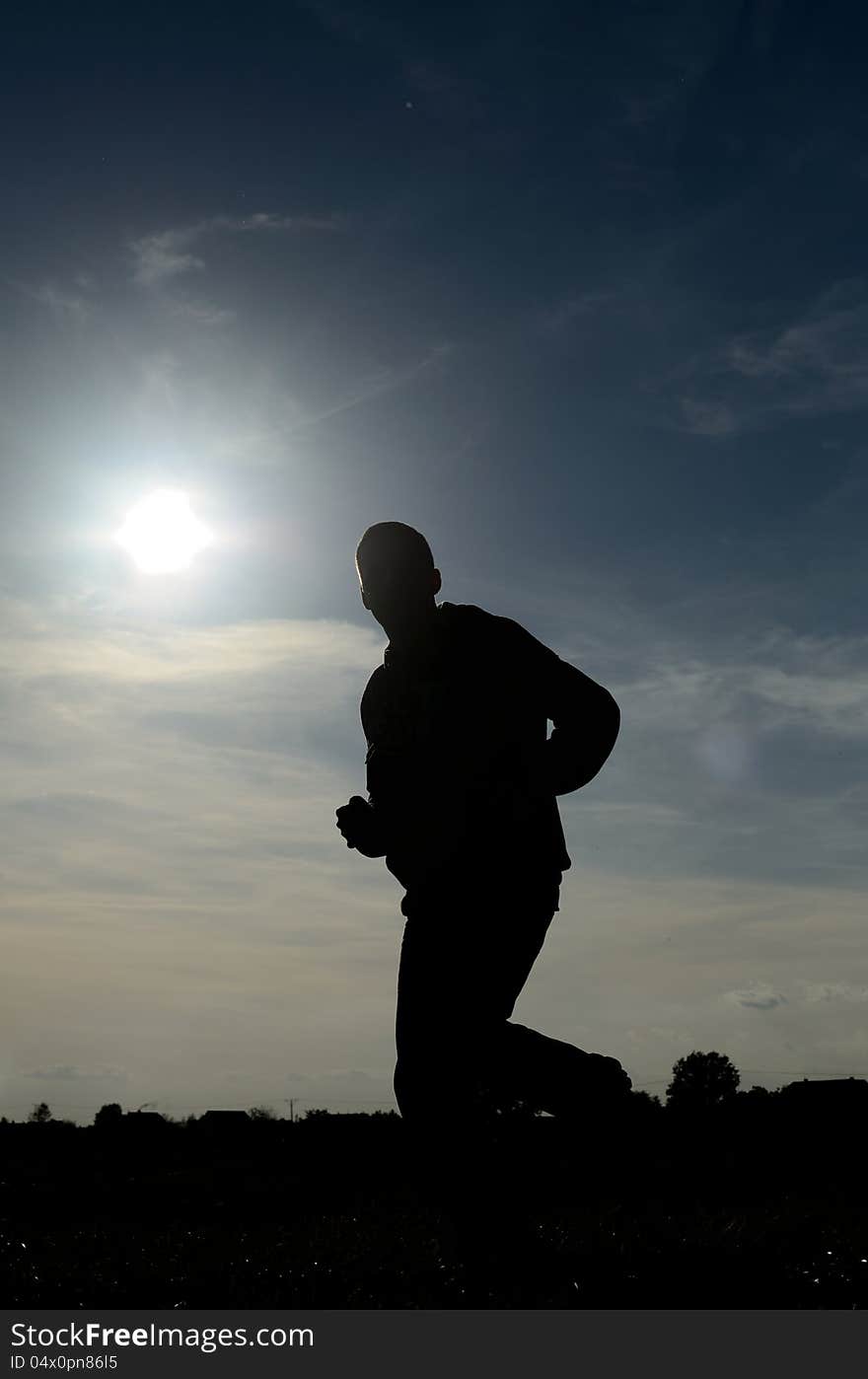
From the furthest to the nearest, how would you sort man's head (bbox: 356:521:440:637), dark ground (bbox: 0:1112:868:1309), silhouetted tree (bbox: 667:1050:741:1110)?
silhouetted tree (bbox: 667:1050:741:1110)
man's head (bbox: 356:521:440:637)
dark ground (bbox: 0:1112:868:1309)

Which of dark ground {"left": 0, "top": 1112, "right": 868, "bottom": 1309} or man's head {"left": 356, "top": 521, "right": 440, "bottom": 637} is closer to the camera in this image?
dark ground {"left": 0, "top": 1112, "right": 868, "bottom": 1309}

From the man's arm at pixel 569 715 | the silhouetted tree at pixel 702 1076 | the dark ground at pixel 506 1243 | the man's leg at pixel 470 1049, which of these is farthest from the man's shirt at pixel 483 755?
the silhouetted tree at pixel 702 1076

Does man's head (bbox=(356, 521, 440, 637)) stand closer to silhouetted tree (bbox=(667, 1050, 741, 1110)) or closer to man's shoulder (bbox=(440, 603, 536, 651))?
man's shoulder (bbox=(440, 603, 536, 651))

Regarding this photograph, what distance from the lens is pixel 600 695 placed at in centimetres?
488

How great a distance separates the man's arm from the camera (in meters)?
4.75

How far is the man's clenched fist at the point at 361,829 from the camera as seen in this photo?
4.86 m

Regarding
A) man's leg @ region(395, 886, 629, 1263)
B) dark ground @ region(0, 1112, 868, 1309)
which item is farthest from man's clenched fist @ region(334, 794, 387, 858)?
dark ground @ region(0, 1112, 868, 1309)

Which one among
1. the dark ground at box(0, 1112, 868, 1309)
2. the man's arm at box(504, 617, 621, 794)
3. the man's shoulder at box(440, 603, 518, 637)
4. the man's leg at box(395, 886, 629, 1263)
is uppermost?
the man's shoulder at box(440, 603, 518, 637)

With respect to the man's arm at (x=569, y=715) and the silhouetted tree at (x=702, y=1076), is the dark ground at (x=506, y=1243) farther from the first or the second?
the silhouetted tree at (x=702, y=1076)

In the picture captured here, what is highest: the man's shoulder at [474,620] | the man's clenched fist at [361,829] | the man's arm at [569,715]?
the man's shoulder at [474,620]

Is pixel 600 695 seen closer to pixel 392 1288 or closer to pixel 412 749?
pixel 412 749

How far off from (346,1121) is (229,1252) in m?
22.1
